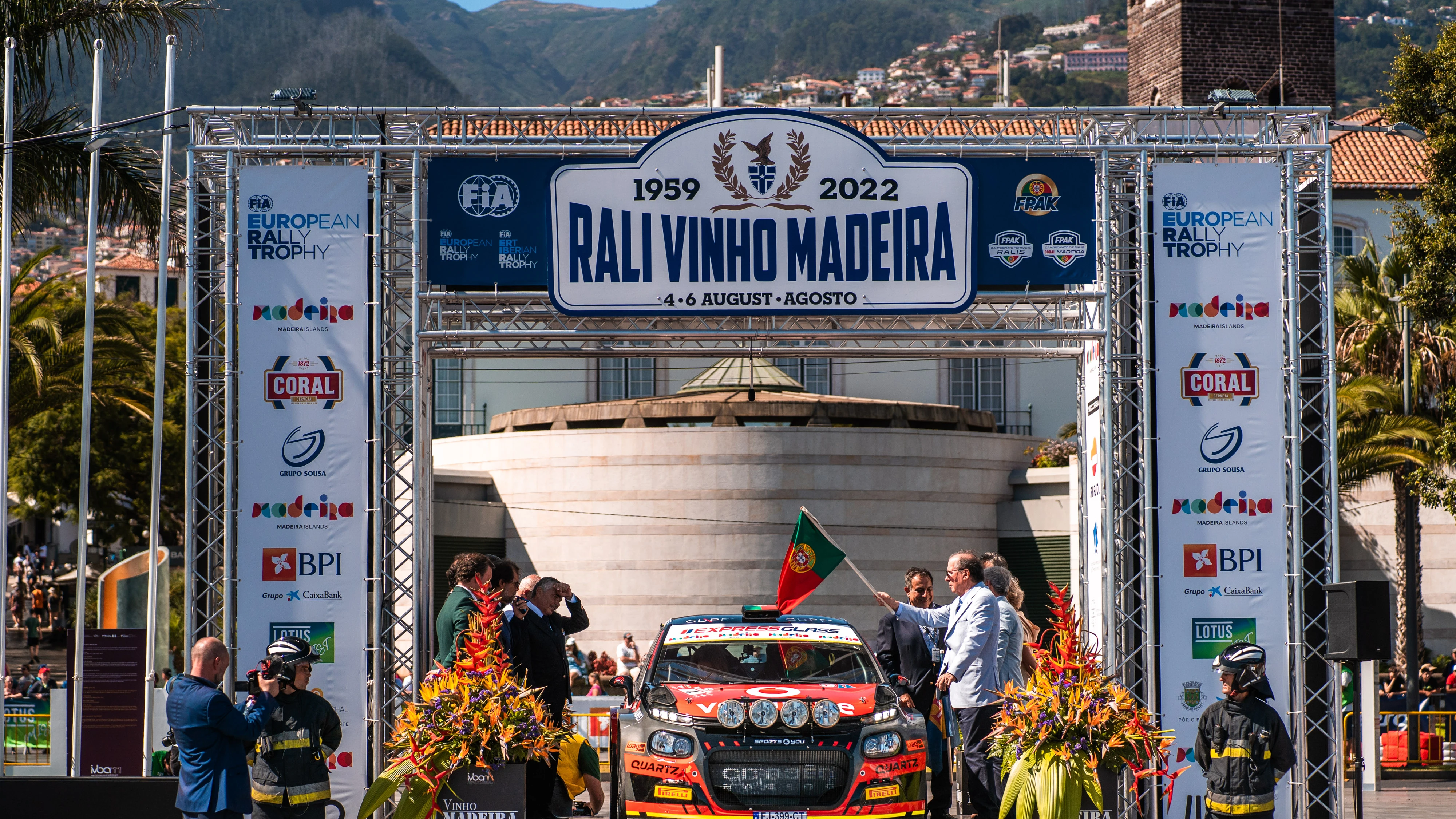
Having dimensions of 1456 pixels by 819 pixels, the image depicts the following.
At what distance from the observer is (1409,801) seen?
1555 cm

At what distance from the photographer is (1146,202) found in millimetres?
12867

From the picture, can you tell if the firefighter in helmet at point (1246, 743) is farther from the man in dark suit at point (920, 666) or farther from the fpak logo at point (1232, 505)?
the fpak logo at point (1232, 505)

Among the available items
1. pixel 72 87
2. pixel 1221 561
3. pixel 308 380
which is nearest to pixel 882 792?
pixel 1221 561

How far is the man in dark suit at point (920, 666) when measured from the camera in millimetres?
11398

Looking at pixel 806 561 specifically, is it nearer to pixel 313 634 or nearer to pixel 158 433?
pixel 313 634

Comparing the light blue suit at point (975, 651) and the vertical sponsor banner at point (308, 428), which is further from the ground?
the vertical sponsor banner at point (308, 428)

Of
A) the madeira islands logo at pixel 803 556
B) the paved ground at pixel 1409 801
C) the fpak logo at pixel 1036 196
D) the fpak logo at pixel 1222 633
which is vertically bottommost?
the paved ground at pixel 1409 801

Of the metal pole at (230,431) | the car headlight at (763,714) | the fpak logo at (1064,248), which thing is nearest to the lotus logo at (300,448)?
the metal pole at (230,431)

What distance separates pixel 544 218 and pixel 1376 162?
154 ft

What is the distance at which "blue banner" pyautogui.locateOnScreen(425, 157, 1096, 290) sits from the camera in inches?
510

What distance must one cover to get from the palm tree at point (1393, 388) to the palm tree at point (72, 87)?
67.0ft

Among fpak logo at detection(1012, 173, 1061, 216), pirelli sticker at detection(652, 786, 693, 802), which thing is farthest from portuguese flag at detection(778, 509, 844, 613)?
pirelli sticker at detection(652, 786, 693, 802)

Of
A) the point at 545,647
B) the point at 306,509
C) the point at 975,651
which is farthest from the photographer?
the point at 306,509

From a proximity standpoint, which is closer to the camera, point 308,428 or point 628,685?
point 628,685
